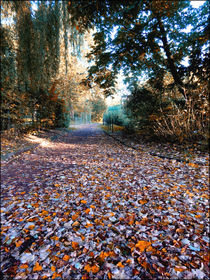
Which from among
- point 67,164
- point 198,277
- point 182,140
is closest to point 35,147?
point 67,164

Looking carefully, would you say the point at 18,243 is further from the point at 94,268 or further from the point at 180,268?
the point at 180,268

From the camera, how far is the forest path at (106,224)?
5.22 feet

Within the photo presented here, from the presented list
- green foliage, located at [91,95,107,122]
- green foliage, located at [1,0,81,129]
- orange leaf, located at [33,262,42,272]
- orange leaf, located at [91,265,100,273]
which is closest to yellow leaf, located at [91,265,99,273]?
orange leaf, located at [91,265,100,273]

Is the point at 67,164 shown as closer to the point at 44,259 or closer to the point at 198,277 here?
the point at 44,259

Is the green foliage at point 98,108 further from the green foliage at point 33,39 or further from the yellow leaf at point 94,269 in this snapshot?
the yellow leaf at point 94,269

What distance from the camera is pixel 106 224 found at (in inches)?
88.5

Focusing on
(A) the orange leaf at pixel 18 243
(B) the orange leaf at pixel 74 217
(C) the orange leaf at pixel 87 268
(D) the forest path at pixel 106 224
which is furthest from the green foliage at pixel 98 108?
(C) the orange leaf at pixel 87 268

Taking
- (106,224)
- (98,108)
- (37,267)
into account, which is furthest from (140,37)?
(98,108)

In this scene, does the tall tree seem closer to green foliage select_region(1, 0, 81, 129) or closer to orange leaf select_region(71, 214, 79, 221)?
green foliage select_region(1, 0, 81, 129)

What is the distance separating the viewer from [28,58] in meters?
4.84

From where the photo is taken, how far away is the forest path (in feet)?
5.22

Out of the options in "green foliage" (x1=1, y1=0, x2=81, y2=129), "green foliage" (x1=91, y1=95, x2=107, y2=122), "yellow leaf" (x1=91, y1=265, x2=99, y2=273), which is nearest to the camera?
"yellow leaf" (x1=91, y1=265, x2=99, y2=273)

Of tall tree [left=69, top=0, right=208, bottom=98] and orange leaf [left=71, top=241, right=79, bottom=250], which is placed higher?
tall tree [left=69, top=0, right=208, bottom=98]

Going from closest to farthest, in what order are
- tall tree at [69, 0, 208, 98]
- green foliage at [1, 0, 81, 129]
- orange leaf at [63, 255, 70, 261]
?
orange leaf at [63, 255, 70, 261], green foliage at [1, 0, 81, 129], tall tree at [69, 0, 208, 98]
